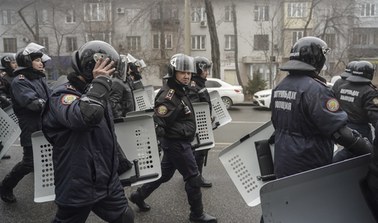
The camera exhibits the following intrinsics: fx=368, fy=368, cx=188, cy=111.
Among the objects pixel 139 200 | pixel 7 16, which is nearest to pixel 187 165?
pixel 139 200

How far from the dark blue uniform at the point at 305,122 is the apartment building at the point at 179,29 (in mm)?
27622

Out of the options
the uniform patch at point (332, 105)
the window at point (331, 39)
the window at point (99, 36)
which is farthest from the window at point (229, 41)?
the uniform patch at point (332, 105)

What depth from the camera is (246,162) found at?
→ 12.4 feet

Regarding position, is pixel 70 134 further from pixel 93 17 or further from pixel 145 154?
pixel 93 17

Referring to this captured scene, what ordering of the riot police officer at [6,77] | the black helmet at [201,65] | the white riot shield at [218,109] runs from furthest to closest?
the riot police officer at [6,77] → the white riot shield at [218,109] → the black helmet at [201,65]

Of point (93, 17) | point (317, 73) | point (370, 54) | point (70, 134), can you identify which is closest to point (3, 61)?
point (70, 134)

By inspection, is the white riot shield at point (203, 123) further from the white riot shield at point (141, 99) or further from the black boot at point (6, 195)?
the white riot shield at point (141, 99)

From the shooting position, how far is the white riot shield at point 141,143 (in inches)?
133

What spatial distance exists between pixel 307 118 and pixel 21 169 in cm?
342

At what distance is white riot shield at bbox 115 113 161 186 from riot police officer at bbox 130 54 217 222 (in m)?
0.40

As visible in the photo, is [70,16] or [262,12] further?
[70,16]

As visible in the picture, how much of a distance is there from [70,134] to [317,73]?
1865mm

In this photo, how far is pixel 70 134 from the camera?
7.98ft

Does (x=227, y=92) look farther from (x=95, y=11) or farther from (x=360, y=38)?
(x=360, y=38)
